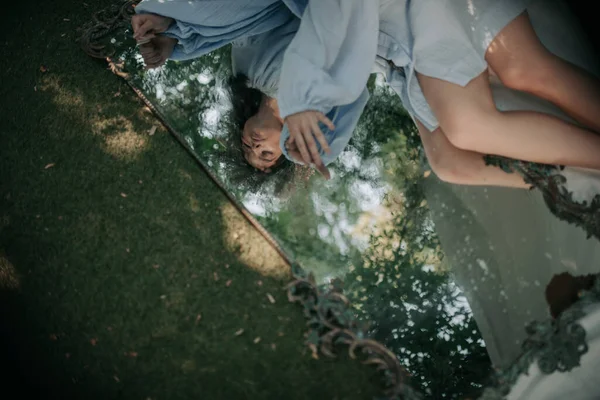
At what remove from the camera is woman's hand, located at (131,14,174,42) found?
134 centimetres

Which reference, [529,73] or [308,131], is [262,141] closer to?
[308,131]

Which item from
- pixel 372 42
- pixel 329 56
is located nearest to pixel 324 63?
pixel 329 56

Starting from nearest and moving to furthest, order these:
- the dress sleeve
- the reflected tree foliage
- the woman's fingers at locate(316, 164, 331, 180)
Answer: the dress sleeve → the woman's fingers at locate(316, 164, 331, 180) → the reflected tree foliage

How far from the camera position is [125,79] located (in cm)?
173

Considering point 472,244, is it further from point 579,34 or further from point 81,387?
point 81,387

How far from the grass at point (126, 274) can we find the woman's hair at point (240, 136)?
0.32ft

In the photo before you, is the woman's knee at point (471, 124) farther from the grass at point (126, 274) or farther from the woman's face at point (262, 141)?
the grass at point (126, 274)

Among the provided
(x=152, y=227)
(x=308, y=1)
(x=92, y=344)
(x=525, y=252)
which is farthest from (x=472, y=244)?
(x=92, y=344)

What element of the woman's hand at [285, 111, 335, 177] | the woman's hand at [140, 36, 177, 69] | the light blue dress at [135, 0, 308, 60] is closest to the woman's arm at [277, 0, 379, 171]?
the woman's hand at [285, 111, 335, 177]

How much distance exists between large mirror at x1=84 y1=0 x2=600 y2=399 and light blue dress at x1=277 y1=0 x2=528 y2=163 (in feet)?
0.44

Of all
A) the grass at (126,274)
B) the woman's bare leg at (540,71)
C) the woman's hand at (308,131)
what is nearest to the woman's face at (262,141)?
the grass at (126,274)

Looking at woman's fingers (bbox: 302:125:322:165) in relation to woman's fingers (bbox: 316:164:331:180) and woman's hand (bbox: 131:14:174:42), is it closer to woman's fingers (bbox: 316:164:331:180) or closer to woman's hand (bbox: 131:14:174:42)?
woman's fingers (bbox: 316:164:331:180)

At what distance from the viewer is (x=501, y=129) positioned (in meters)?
1.28

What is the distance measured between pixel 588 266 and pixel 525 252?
0.14m
